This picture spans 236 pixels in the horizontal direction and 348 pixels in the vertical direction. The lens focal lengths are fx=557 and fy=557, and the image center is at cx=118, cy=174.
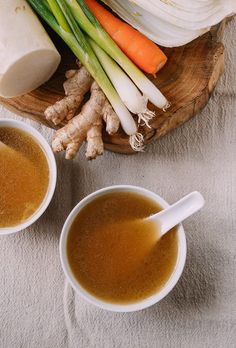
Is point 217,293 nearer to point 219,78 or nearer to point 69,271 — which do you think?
point 69,271

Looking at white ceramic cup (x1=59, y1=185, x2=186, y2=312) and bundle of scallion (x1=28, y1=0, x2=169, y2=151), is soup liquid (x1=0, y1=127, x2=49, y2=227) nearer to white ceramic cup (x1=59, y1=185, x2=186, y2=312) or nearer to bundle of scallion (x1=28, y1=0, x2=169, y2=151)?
white ceramic cup (x1=59, y1=185, x2=186, y2=312)

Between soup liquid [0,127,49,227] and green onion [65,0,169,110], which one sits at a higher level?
green onion [65,0,169,110]

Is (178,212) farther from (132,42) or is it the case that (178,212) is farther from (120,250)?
(132,42)

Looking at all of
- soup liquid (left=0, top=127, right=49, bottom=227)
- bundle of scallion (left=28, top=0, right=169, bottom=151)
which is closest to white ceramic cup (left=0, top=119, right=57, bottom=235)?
soup liquid (left=0, top=127, right=49, bottom=227)

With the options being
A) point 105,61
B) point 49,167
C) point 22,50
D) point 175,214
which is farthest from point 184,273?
point 22,50

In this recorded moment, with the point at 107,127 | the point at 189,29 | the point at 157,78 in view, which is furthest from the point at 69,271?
the point at 189,29

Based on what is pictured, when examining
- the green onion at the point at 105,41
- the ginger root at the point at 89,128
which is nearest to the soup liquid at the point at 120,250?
the ginger root at the point at 89,128
